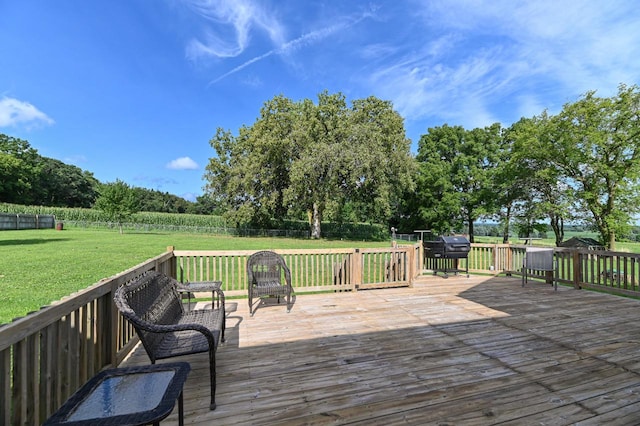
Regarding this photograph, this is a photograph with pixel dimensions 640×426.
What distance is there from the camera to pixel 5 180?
38.3m

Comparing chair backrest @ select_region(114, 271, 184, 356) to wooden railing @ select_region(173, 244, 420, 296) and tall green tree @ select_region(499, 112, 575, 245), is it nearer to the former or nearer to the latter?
wooden railing @ select_region(173, 244, 420, 296)

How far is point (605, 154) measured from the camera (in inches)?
504

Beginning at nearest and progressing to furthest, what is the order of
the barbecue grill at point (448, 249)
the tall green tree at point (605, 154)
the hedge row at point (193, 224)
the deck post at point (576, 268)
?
1. the deck post at point (576, 268)
2. the barbecue grill at point (448, 249)
3. the tall green tree at point (605, 154)
4. the hedge row at point (193, 224)

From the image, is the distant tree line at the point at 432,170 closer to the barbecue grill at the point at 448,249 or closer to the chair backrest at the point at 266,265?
the barbecue grill at the point at 448,249

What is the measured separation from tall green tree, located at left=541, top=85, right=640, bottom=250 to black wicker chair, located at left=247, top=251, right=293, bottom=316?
14.2 m

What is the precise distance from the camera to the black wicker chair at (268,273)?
4.18 metres

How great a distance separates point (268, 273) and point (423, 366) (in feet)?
9.43

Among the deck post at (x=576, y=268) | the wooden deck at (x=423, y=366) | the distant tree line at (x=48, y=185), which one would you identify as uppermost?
the distant tree line at (x=48, y=185)

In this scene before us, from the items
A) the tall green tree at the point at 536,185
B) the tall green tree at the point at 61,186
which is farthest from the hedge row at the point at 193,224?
the tall green tree at the point at 61,186

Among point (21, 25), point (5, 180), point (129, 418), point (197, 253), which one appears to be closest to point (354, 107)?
point (21, 25)

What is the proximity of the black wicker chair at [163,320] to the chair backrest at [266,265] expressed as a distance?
165 centimetres

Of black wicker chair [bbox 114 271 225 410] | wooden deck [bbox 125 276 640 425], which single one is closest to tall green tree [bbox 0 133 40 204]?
wooden deck [bbox 125 276 640 425]

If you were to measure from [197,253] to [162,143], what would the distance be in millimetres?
34123

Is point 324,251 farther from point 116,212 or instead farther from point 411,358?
point 116,212
